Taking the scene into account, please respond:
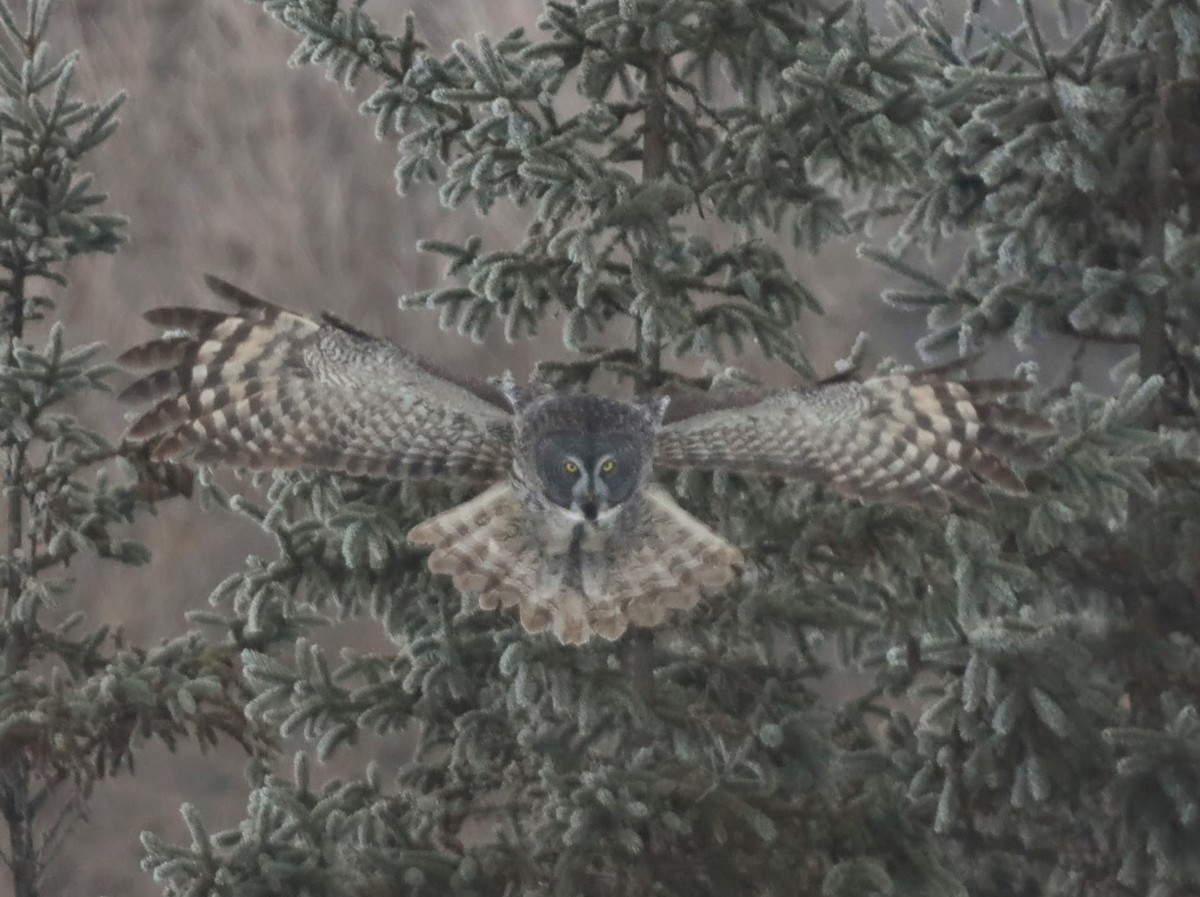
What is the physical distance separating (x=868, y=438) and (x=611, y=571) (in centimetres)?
59

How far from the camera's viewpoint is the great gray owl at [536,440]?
2.70 meters

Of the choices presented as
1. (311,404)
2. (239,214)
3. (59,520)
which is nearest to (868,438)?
(311,404)

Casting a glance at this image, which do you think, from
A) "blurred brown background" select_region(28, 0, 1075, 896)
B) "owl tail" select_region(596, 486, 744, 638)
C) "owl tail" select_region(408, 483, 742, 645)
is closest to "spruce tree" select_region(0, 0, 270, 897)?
"owl tail" select_region(408, 483, 742, 645)

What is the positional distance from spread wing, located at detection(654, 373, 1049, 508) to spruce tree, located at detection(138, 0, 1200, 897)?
1.27 feet

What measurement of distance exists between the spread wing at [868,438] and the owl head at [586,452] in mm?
Result: 183

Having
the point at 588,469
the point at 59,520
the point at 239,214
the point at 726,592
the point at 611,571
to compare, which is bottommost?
the point at 611,571

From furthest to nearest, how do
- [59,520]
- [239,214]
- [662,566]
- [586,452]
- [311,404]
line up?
[239,214], [59,520], [311,404], [662,566], [586,452]

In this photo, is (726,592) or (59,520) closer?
(726,592)

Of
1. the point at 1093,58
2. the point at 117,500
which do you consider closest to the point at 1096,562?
the point at 1093,58

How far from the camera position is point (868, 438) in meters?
2.92

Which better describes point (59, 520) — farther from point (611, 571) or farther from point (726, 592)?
point (611, 571)

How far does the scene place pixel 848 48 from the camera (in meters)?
3.38

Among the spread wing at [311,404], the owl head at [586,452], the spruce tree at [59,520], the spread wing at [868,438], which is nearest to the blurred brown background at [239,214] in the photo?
the spruce tree at [59,520]

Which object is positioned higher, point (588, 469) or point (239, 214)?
point (239, 214)
